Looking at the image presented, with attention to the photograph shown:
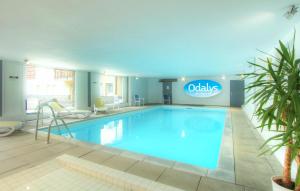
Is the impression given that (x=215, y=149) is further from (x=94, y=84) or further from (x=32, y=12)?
(x=94, y=84)

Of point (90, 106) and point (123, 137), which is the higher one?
point (90, 106)

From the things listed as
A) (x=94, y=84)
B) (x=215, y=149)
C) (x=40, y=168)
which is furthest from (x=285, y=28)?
(x=94, y=84)

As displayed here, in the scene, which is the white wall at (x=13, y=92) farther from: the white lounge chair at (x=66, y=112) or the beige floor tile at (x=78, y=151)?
the beige floor tile at (x=78, y=151)

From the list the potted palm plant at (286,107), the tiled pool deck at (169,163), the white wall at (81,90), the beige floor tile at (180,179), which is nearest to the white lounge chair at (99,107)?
the white wall at (81,90)

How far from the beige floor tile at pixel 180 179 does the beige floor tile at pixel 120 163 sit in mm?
550

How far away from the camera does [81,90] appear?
8.20 m

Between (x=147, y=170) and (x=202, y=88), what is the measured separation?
36.4ft

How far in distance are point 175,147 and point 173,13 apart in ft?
10.2

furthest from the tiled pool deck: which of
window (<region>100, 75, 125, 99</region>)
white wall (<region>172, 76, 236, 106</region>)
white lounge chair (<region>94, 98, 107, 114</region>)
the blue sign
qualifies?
the blue sign

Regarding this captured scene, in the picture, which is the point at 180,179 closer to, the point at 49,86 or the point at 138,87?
the point at 49,86

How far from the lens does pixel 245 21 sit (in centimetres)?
241

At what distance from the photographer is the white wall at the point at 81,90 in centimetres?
802

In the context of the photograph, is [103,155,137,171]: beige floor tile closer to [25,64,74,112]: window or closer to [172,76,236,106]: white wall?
[25,64,74,112]: window

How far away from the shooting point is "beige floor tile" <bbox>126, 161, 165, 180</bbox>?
210 cm
